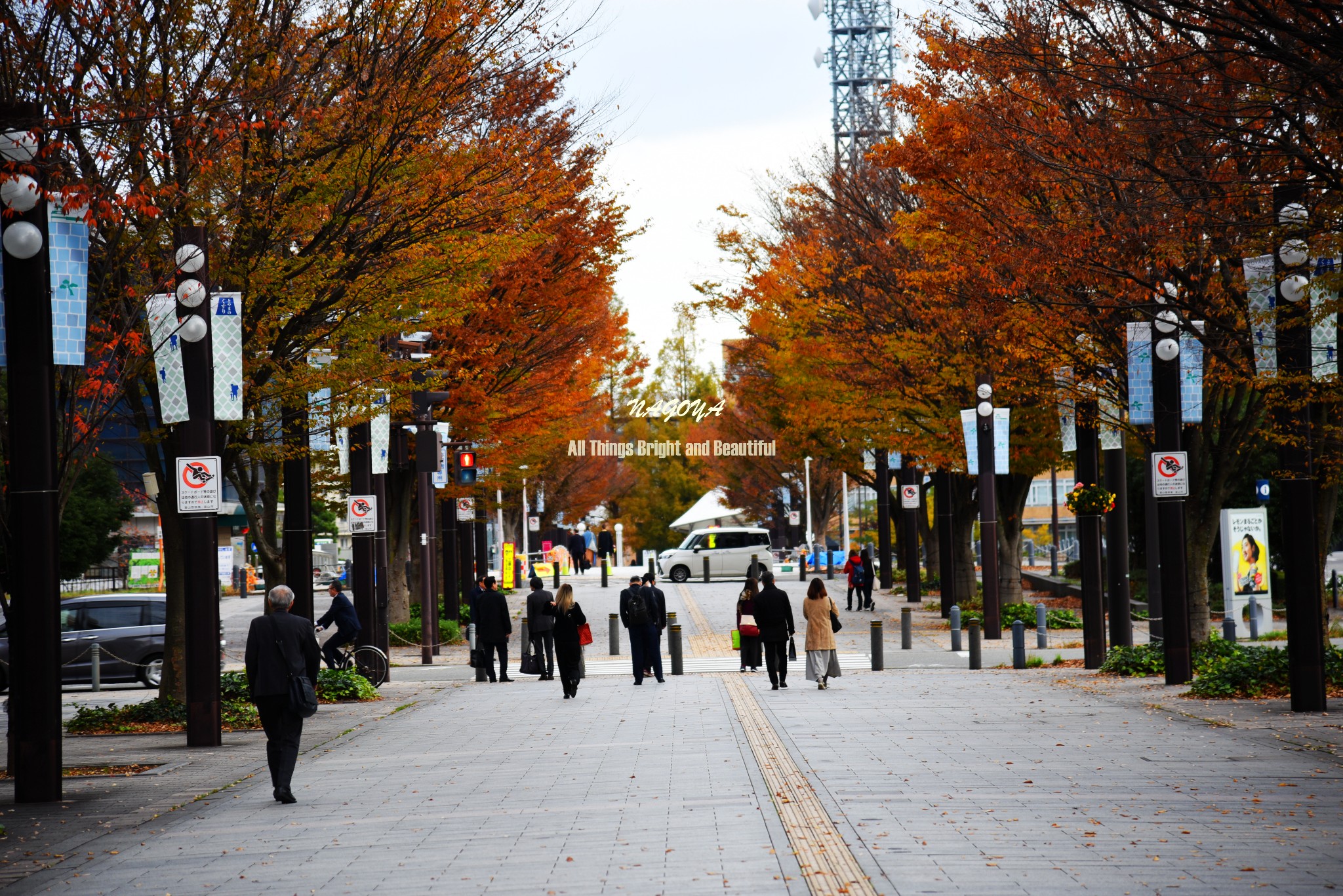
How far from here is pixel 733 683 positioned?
20.2m

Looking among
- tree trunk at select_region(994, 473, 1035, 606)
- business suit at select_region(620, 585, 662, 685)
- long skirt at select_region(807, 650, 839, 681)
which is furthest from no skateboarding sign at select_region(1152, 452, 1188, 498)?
tree trunk at select_region(994, 473, 1035, 606)

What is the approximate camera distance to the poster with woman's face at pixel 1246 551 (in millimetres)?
25062

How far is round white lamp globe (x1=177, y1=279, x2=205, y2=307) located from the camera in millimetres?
13578

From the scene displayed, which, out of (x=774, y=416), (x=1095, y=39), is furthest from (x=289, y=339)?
(x=774, y=416)

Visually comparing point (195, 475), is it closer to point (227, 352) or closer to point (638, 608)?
point (227, 352)

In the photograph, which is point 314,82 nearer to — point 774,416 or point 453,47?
point 453,47

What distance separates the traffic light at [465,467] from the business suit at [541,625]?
203 inches

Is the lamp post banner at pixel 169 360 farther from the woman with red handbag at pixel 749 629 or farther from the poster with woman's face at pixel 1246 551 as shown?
the poster with woman's face at pixel 1246 551

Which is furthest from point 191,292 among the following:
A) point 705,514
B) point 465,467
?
point 705,514

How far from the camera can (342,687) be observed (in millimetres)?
18734

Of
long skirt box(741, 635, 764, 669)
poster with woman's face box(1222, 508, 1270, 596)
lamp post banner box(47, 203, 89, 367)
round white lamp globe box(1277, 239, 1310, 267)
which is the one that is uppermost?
round white lamp globe box(1277, 239, 1310, 267)

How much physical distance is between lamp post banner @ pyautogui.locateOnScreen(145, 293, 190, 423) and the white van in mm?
35008

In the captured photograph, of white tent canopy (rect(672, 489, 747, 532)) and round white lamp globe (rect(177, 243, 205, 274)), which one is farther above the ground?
round white lamp globe (rect(177, 243, 205, 274))

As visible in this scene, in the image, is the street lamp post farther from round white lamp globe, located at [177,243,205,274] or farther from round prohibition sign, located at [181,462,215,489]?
round prohibition sign, located at [181,462,215,489]
